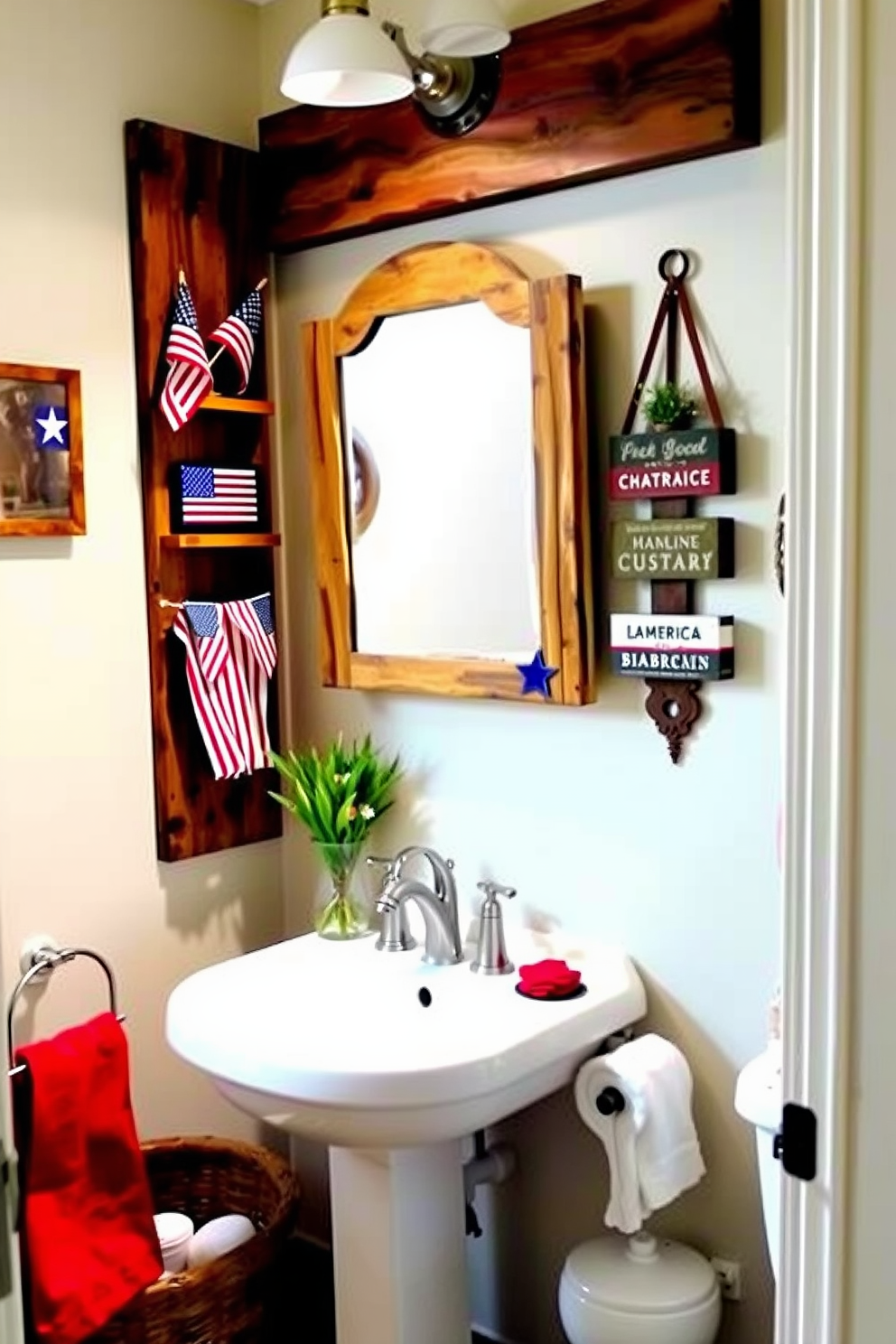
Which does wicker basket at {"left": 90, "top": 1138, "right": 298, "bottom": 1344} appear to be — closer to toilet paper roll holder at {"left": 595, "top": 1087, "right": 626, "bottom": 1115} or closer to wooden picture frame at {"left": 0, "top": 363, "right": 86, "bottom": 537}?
toilet paper roll holder at {"left": 595, "top": 1087, "right": 626, "bottom": 1115}

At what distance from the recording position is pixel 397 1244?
2148 mm

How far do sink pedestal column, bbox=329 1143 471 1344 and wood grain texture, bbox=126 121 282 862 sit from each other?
75cm

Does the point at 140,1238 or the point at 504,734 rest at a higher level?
the point at 504,734

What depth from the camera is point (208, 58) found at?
2.60 metres

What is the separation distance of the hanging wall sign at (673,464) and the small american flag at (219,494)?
2.66 ft

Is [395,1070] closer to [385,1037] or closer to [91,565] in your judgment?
[385,1037]

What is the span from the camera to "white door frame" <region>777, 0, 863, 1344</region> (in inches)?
45.9

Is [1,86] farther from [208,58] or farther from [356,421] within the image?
[356,421]

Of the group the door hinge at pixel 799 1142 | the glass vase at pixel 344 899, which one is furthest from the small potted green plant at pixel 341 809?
the door hinge at pixel 799 1142

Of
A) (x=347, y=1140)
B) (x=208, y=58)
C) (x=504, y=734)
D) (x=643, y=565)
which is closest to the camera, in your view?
(x=347, y=1140)

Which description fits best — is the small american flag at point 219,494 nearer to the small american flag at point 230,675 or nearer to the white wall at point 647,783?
the small american flag at point 230,675

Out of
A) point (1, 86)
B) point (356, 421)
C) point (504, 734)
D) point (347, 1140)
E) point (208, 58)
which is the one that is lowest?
point (347, 1140)

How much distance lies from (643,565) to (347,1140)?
99 centimetres

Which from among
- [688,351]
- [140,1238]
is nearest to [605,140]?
[688,351]
